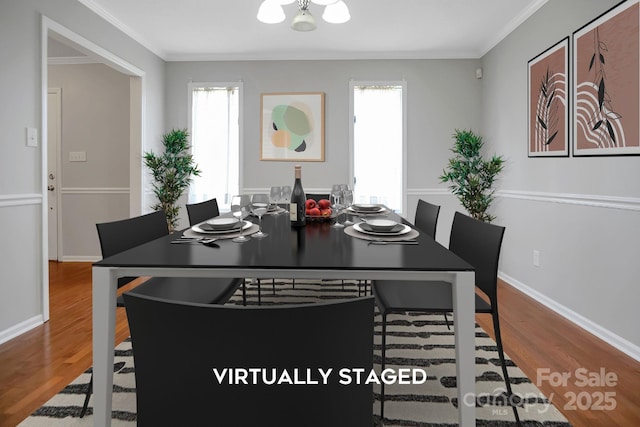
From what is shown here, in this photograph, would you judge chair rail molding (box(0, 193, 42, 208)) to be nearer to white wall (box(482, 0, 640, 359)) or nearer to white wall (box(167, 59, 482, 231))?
white wall (box(167, 59, 482, 231))

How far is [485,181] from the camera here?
417 centimetres

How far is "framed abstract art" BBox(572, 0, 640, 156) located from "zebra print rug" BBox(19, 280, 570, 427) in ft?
4.84

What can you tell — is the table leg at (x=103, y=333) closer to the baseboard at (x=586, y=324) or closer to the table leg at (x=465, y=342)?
the table leg at (x=465, y=342)

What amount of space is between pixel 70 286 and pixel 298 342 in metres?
3.90

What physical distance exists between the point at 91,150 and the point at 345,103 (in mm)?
3187

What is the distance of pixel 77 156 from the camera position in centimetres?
484

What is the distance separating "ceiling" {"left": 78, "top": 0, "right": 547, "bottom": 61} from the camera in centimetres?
355

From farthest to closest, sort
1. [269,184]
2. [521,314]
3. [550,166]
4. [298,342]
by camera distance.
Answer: [269,184]
[550,166]
[521,314]
[298,342]

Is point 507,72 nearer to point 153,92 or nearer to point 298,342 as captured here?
point 153,92

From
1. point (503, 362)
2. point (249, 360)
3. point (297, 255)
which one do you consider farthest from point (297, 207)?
point (249, 360)

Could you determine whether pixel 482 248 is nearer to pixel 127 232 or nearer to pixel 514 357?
pixel 514 357

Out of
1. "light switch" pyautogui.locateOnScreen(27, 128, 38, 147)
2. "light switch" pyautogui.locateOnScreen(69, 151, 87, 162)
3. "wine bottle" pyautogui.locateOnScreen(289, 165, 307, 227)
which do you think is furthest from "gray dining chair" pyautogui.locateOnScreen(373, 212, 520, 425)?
"light switch" pyautogui.locateOnScreen(69, 151, 87, 162)

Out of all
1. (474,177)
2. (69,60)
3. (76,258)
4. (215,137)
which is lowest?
(76,258)

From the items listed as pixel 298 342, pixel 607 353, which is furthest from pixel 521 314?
pixel 298 342
